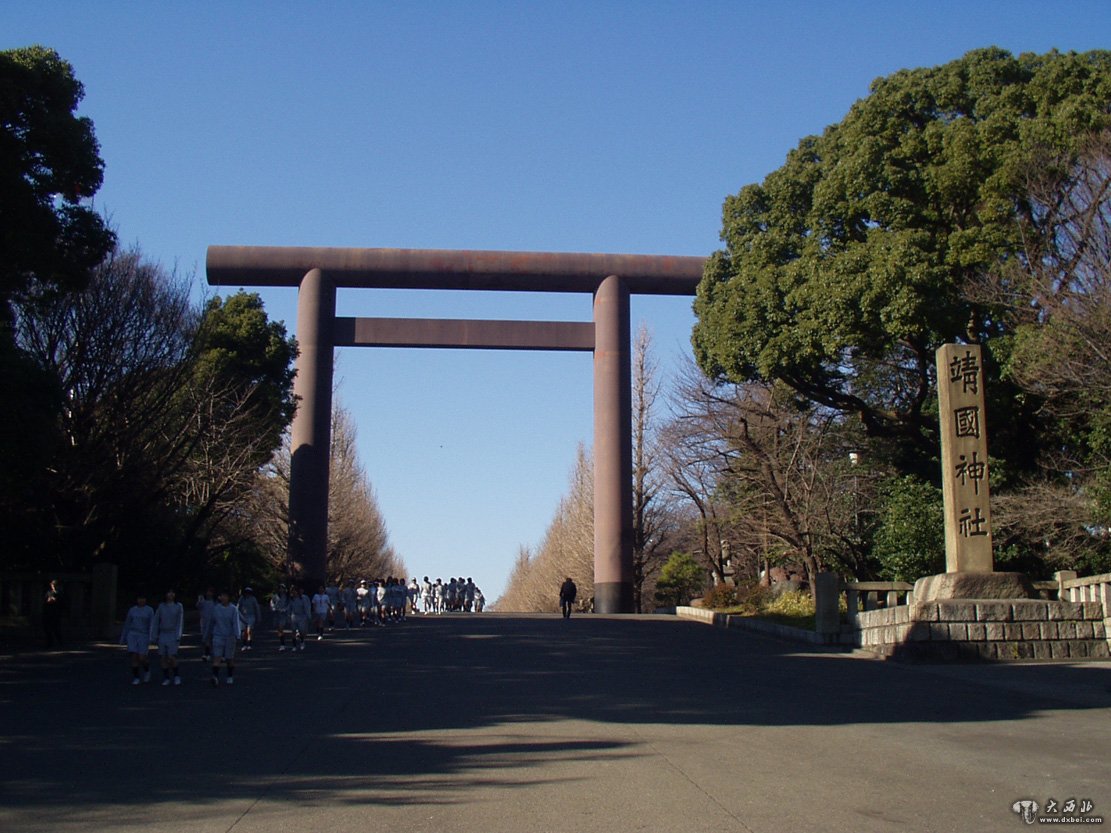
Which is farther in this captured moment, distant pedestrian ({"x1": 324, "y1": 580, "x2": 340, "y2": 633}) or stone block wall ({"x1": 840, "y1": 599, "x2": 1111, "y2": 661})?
distant pedestrian ({"x1": 324, "y1": 580, "x2": 340, "y2": 633})

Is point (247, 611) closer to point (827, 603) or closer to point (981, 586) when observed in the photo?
point (827, 603)

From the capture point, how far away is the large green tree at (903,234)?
20.9 m

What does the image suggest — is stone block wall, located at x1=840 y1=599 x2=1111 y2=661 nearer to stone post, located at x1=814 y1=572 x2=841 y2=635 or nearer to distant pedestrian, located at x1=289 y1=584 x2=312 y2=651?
stone post, located at x1=814 y1=572 x2=841 y2=635

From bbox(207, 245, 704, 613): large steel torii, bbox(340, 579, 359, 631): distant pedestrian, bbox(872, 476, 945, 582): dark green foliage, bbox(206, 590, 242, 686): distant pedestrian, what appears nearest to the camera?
bbox(206, 590, 242, 686): distant pedestrian

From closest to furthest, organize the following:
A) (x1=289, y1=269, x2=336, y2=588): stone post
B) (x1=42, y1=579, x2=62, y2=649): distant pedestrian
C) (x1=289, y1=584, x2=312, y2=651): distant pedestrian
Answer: (x1=42, y1=579, x2=62, y2=649): distant pedestrian
(x1=289, y1=584, x2=312, y2=651): distant pedestrian
(x1=289, y1=269, x2=336, y2=588): stone post

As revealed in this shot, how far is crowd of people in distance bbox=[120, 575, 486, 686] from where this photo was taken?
15.2m

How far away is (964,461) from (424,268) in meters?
20.4

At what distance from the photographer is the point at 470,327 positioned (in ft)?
113

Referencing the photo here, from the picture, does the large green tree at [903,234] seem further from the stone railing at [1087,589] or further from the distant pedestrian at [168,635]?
the distant pedestrian at [168,635]

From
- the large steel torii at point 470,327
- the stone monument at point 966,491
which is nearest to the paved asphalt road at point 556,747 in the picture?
the stone monument at point 966,491

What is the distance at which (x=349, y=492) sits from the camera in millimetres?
47219

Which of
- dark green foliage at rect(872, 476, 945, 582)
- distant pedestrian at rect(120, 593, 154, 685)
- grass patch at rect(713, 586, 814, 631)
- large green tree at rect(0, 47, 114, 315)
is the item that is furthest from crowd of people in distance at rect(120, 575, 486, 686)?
dark green foliage at rect(872, 476, 945, 582)

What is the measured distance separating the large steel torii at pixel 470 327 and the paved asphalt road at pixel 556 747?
684 inches

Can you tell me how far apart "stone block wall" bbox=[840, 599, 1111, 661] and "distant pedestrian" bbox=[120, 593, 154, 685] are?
1139cm
